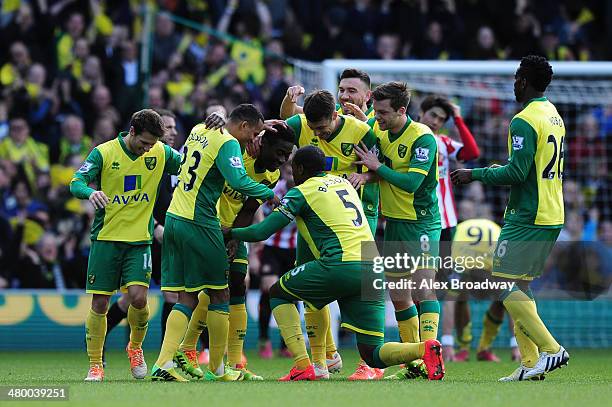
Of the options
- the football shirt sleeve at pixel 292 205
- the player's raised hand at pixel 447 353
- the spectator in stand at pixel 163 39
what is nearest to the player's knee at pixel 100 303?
the football shirt sleeve at pixel 292 205

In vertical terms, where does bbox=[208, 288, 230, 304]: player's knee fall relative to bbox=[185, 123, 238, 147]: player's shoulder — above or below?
below

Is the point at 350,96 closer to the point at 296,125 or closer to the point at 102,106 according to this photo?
the point at 296,125

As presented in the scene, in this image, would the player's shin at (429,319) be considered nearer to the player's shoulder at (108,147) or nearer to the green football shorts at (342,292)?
the green football shorts at (342,292)

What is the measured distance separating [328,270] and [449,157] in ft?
12.0

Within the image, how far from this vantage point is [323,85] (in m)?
13.0

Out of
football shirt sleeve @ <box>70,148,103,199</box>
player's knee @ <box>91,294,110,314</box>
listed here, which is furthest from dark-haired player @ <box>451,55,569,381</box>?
player's knee @ <box>91,294,110,314</box>

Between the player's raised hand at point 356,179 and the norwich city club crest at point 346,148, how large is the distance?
7.0 inches

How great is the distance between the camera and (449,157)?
38.5 ft

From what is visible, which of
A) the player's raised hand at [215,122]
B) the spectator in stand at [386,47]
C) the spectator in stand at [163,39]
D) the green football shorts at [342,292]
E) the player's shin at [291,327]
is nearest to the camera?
the green football shorts at [342,292]

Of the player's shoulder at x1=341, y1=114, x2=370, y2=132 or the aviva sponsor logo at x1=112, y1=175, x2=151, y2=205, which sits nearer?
the aviva sponsor logo at x1=112, y1=175, x2=151, y2=205

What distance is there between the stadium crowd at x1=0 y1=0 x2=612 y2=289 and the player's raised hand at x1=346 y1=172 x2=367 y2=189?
469 cm

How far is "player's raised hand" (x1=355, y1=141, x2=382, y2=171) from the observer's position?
932cm

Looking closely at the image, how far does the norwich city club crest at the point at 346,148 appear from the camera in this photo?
947 centimetres

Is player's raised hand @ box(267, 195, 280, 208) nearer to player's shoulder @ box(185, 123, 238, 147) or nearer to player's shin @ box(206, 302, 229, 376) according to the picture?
player's shoulder @ box(185, 123, 238, 147)
